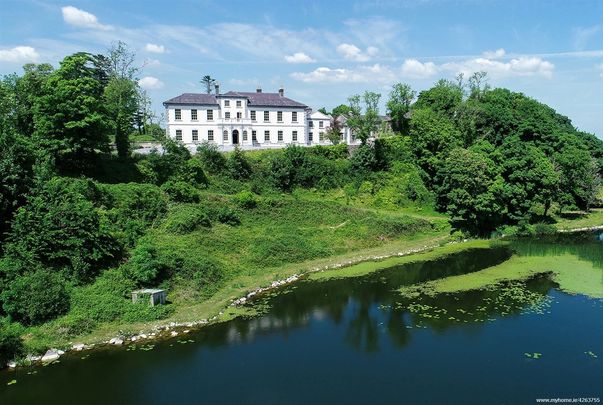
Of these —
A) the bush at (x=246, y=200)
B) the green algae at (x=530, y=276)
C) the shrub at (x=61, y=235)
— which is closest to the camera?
the shrub at (x=61, y=235)

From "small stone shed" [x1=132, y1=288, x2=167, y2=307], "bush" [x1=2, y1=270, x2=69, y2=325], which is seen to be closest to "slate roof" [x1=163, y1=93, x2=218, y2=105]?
"small stone shed" [x1=132, y1=288, x2=167, y2=307]

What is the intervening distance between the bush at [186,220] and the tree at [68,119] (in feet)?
35.7

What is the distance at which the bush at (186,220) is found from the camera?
3487cm

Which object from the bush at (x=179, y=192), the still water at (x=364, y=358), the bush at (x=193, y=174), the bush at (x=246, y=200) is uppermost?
the bush at (x=193, y=174)

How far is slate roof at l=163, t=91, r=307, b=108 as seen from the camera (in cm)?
5828

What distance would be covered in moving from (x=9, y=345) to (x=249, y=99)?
46.0 metres

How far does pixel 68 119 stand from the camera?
129 ft

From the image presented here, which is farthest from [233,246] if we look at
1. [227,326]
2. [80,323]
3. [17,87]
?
[17,87]

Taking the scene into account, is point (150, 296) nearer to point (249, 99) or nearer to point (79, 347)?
point (79, 347)

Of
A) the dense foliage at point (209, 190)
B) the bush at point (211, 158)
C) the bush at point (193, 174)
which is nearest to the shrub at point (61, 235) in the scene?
the dense foliage at point (209, 190)

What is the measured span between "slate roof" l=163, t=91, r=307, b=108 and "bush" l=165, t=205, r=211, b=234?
79.0 ft

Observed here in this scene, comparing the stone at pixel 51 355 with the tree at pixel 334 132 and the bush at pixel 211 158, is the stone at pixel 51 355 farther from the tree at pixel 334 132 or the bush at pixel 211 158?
the tree at pixel 334 132

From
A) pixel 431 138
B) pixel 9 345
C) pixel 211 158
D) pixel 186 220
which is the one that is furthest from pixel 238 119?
pixel 9 345

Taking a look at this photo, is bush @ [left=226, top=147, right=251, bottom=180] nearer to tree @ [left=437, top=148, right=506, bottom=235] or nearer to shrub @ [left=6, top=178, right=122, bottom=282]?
tree @ [left=437, top=148, right=506, bottom=235]
